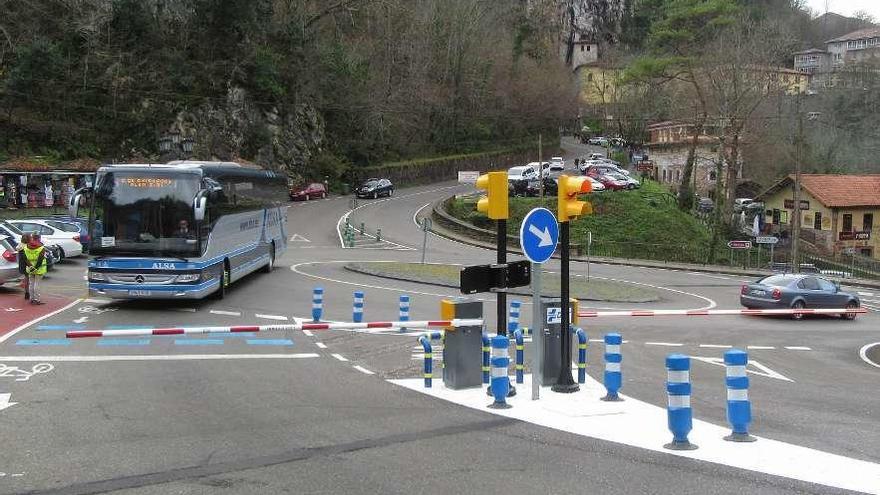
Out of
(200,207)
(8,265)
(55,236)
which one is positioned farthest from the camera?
(55,236)

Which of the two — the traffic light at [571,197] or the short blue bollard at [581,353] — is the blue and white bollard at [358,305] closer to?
the short blue bollard at [581,353]

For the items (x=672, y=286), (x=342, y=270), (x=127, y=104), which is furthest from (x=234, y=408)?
(x=127, y=104)

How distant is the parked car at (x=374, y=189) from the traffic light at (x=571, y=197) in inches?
2309

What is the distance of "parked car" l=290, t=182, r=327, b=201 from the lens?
66444mm

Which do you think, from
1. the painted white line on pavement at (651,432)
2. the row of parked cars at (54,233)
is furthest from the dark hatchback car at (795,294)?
the row of parked cars at (54,233)

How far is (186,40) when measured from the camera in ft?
212

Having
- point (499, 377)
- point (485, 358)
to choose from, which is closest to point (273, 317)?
point (485, 358)

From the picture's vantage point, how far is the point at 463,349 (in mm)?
11570

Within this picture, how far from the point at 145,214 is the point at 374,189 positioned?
50.1 meters

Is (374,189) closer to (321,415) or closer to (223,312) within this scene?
(223,312)

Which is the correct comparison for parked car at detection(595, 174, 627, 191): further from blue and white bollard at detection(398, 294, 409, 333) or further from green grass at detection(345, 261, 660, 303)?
blue and white bollard at detection(398, 294, 409, 333)

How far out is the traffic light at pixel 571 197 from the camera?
10914 mm

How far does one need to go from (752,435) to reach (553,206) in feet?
153

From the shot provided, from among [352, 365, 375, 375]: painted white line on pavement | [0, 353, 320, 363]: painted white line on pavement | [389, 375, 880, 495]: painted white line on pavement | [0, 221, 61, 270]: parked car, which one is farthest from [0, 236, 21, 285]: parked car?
[389, 375, 880, 495]: painted white line on pavement
